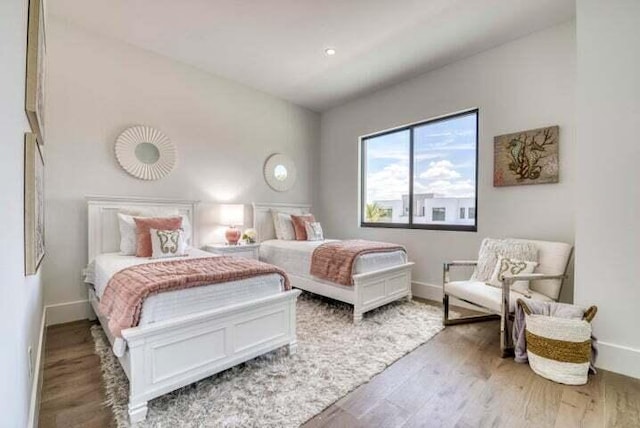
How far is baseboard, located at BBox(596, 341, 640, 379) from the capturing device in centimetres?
206

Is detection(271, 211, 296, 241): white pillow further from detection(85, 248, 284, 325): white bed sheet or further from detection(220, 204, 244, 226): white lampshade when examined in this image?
detection(85, 248, 284, 325): white bed sheet

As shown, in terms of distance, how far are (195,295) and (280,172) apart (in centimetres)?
332

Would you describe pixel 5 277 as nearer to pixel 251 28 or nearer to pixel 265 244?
pixel 251 28

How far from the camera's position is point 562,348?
2014 millimetres

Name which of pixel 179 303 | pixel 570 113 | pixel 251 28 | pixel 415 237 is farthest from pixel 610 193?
pixel 251 28

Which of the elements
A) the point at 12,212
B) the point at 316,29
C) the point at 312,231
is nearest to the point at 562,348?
the point at 312,231

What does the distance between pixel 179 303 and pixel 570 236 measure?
11.5 feet

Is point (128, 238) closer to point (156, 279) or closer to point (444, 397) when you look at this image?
point (156, 279)

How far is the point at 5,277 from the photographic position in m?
1.04

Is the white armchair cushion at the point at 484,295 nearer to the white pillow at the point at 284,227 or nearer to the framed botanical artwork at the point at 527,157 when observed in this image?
the framed botanical artwork at the point at 527,157

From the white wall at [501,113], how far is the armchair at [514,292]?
1.20ft

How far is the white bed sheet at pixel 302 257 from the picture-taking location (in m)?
3.25

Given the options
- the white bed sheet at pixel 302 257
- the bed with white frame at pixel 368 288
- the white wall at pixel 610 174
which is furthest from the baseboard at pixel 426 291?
the white wall at pixel 610 174

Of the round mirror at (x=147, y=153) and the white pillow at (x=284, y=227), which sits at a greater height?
the round mirror at (x=147, y=153)
